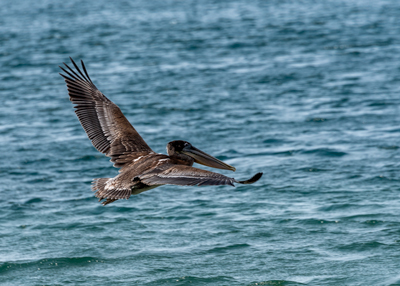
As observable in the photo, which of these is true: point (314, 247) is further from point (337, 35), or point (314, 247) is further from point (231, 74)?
point (337, 35)

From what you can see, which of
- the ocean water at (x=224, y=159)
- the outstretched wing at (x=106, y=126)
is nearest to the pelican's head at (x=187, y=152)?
the outstretched wing at (x=106, y=126)

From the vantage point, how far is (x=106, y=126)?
809 cm

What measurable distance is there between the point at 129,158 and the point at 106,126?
2.42 feet

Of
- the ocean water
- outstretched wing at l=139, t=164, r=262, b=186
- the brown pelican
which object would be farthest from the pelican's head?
the ocean water

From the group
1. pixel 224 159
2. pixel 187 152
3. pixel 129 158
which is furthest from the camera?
pixel 224 159

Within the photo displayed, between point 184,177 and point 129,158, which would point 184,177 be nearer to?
point 184,177

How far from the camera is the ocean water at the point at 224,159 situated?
7652mm

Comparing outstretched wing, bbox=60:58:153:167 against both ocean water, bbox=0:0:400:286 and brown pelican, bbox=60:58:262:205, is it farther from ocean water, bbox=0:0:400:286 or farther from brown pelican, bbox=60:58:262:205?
ocean water, bbox=0:0:400:286

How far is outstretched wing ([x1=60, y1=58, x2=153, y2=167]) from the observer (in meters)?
7.75

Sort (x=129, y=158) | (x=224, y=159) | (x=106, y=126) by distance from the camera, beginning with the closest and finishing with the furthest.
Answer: (x=129, y=158) → (x=106, y=126) → (x=224, y=159)

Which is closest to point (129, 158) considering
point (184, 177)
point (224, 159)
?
point (184, 177)

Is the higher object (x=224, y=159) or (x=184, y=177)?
(x=184, y=177)

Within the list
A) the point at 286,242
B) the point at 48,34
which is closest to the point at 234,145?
the point at 286,242

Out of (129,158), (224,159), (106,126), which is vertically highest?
(106,126)
